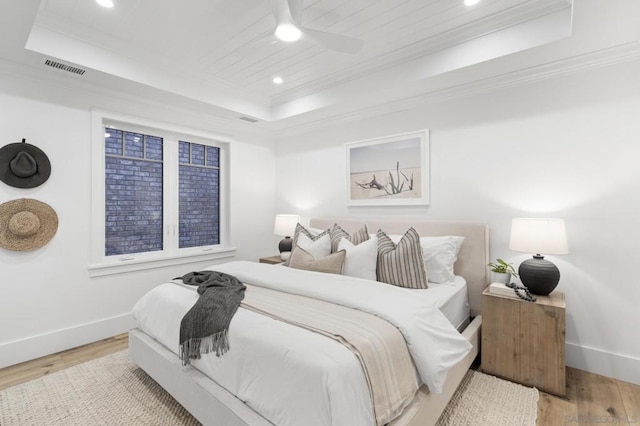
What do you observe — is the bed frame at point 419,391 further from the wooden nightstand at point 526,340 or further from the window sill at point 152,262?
the window sill at point 152,262

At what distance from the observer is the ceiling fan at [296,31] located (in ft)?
6.08

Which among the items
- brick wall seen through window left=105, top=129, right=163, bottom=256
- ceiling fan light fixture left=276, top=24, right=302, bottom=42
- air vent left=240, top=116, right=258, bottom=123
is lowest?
brick wall seen through window left=105, top=129, right=163, bottom=256

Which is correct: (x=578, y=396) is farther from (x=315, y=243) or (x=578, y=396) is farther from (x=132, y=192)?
(x=132, y=192)

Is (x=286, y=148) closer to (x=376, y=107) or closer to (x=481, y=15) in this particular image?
(x=376, y=107)

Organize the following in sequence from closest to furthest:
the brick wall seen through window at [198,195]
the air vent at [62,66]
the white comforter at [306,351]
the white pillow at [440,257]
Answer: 1. the white comforter at [306,351]
2. the air vent at [62,66]
3. the white pillow at [440,257]
4. the brick wall seen through window at [198,195]

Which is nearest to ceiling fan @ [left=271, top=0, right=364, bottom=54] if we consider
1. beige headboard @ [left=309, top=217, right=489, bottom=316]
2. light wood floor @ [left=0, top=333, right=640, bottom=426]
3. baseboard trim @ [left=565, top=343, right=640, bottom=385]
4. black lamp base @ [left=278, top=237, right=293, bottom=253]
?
beige headboard @ [left=309, top=217, right=489, bottom=316]

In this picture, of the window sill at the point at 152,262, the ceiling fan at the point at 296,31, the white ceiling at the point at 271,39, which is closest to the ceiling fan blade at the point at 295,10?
the ceiling fan at the point at 296,31

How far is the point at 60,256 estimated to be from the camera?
2.85 meters

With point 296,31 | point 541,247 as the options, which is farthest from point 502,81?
point 296,31

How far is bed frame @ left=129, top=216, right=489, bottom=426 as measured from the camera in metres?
1.54

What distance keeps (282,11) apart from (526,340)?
9.22 feet

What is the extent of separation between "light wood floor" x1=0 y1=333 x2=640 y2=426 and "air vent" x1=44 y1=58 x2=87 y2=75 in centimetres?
251

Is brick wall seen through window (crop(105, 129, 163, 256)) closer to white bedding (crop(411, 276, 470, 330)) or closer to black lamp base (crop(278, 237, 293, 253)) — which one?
black lamp base (crop(278, 237, 293, 253))

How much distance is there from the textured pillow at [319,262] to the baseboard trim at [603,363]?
201cm
